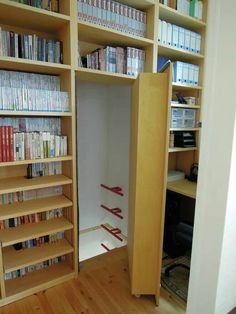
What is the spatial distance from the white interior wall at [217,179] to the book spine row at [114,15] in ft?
4.65

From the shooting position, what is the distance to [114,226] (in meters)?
3.16

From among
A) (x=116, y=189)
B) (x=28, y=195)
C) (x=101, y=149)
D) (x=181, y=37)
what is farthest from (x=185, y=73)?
(x=28, y=195)

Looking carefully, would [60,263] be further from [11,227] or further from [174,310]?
[174,310]

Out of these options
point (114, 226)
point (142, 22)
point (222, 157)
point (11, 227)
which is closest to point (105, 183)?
point (114, 226)

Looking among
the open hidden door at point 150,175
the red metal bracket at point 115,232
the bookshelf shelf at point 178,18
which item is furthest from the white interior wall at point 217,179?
the red metal bracket at point 115,232

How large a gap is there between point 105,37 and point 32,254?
6.74ft

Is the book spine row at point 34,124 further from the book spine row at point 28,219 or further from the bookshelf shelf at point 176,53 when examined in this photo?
the bookshelf shelf at point 176,53

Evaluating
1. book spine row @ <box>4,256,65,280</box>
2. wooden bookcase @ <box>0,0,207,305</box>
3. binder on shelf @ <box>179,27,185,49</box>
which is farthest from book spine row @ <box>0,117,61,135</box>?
binder on shelf @ <box>179,27,185,49</box>

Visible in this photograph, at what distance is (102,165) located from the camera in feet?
10.3

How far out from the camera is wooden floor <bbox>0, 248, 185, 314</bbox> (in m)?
1.72

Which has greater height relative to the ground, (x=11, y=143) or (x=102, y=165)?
(x=11, y=143)

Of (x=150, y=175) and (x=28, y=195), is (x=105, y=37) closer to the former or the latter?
(x=150, y=175)

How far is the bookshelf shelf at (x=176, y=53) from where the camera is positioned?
233 cm

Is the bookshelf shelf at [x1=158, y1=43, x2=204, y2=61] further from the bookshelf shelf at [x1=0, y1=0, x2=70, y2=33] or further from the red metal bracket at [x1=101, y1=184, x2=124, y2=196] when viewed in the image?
the red metal bracket at [x1=101, y1=184, x2=124, y2=196]
